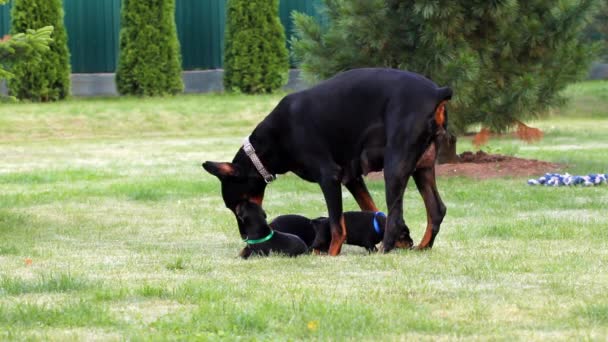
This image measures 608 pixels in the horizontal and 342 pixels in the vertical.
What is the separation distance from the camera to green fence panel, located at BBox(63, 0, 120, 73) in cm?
2603

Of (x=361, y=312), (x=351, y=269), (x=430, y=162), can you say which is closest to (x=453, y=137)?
(x=430, y=162)

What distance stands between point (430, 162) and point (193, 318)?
3132 mm

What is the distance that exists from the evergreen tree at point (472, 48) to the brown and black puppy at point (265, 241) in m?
5.61

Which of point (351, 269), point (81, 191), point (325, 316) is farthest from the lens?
point (81, 191)

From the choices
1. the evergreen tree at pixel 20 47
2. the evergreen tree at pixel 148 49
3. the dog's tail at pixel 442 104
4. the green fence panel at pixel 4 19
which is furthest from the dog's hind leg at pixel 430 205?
the green fence panel at pixel 4 19

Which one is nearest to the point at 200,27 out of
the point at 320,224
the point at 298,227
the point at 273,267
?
the point at 298,227

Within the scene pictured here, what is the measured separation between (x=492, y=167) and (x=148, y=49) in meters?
12.2

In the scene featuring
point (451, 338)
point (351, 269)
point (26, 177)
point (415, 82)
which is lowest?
point (26, 177)

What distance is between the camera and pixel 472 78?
42.7ft

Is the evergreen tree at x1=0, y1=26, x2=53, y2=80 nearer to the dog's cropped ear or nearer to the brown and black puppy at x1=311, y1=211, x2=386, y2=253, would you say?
the dog's cropped ear

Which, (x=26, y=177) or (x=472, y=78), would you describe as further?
(x=26, y=177)

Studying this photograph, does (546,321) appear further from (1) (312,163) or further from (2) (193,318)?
(1) (312,163)

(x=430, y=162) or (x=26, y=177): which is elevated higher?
(x=430, y=162)

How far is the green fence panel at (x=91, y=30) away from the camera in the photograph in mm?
26031
